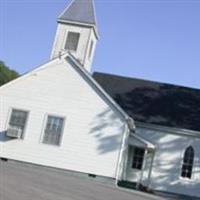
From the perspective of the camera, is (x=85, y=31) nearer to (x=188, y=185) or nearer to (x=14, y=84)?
(x=14, y=84)

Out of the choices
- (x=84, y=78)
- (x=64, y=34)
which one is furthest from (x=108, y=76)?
(x=84, y=78)

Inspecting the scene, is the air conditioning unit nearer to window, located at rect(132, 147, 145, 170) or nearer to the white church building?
the white church building

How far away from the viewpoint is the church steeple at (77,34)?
3700 cm

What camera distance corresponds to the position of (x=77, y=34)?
37.8m

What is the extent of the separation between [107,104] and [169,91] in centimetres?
787

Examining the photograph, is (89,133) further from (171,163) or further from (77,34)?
(77,34)

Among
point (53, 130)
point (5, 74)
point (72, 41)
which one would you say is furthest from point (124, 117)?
point (5, 74)

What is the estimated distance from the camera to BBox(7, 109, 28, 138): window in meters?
27.8

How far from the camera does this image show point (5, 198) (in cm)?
962

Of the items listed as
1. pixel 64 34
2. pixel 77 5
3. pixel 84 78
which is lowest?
pixel 84 78

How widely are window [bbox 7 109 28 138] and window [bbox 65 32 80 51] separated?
10.4 meters

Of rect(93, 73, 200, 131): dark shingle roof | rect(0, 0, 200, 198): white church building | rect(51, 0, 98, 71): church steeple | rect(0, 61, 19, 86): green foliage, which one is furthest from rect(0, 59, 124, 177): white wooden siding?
rect(0, 61, 19, 86): green foliage

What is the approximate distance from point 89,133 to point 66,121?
147cm

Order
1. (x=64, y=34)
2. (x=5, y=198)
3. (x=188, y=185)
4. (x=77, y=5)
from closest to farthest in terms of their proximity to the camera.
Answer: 1. (x=5, y=198)
2. (x=188, y=185)
3. (x=64, y=34)
4. (x=77, y=5)
